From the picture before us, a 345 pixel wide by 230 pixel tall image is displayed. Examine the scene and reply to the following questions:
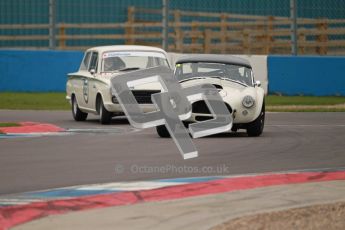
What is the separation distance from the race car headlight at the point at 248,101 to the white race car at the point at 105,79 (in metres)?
3.18

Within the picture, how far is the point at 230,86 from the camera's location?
15.7 meters

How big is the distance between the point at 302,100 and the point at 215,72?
958 centimetres

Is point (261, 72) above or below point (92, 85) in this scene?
below

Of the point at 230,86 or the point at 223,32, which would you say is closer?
the point at 230,86

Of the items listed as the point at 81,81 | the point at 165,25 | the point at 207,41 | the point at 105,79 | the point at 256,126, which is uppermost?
the point at 165,25

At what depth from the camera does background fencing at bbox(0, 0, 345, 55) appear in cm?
2583

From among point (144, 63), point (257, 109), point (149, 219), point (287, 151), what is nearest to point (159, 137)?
point (257, 109)

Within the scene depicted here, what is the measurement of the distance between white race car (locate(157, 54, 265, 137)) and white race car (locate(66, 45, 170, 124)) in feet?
6.91

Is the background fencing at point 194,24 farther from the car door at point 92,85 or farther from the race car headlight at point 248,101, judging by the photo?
the race car headlight at point 248,101

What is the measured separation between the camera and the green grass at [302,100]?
80.9 ft

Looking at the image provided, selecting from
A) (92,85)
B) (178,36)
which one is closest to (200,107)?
(92,85)

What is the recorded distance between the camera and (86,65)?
65.8 ft
